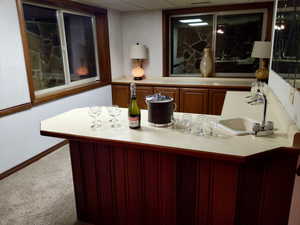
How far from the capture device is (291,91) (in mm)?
1752

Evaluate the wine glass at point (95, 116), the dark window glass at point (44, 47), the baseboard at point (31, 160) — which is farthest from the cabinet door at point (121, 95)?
the wine glass at point (95, 116)

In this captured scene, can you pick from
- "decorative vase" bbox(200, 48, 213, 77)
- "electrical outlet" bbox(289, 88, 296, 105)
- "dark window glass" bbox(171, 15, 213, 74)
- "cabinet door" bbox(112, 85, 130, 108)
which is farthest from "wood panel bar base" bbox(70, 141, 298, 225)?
"dark window glass" bbox(171, 15, 213, 74)

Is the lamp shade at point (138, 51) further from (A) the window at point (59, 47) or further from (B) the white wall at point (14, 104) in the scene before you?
(B) the white wall at point (14, 104)

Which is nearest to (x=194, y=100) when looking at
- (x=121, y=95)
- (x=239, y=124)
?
(x=121, y=95)

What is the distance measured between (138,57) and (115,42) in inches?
23.1

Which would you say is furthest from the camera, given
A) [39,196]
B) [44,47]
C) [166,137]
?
[44,47]

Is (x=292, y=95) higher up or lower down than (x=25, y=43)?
lower down

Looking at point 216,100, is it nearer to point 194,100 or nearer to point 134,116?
point 194,100

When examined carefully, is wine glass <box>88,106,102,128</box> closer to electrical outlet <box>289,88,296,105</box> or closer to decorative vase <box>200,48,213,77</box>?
electrical outlet <box>289,88,296,105</box>

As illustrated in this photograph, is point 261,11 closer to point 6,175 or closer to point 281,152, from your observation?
point 281,152

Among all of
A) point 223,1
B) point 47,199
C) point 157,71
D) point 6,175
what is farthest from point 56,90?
point 223,1

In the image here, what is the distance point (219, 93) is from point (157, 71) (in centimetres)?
146

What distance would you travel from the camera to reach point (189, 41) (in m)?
4.76

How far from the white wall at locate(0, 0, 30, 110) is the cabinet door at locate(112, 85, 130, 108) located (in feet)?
6.92
